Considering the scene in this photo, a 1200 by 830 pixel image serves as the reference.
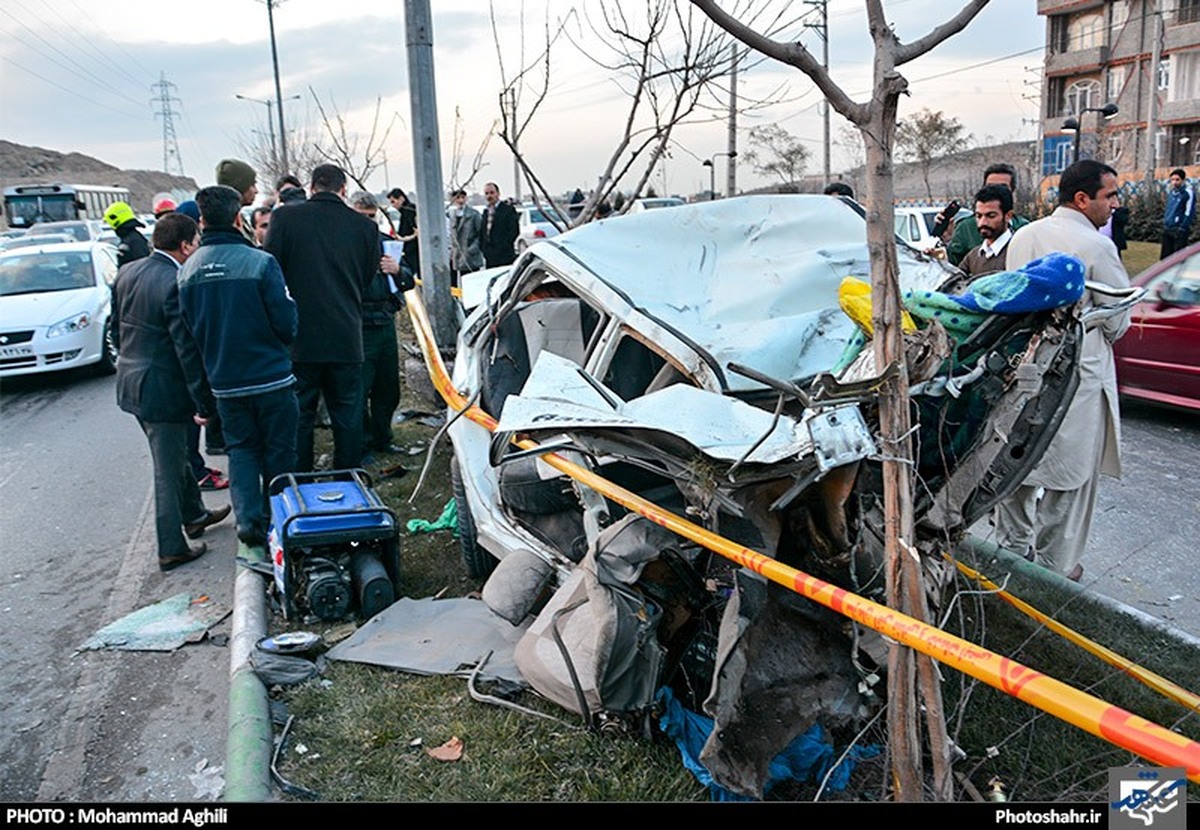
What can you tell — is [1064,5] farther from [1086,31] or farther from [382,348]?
[382,348]

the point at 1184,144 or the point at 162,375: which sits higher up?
the point at 1184,144

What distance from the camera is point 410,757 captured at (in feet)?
11.3

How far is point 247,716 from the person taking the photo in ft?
11.8

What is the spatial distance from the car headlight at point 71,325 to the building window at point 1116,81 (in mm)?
49568

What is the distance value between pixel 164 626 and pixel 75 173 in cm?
9836

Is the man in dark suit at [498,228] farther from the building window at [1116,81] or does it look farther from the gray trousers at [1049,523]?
the building window at [1116,81]

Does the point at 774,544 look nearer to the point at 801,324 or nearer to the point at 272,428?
the point at 801,324

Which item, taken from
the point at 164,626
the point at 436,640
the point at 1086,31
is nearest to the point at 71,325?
the point at 164,626

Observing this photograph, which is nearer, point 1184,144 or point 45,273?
point 45,273

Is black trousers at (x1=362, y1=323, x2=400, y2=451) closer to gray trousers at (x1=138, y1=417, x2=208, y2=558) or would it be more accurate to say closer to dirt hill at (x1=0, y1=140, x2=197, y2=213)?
gray trousers at (x1=138, y1=417, x2=208, y2=558)

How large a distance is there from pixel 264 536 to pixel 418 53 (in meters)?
4.76

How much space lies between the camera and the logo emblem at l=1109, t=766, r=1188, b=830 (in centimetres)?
209

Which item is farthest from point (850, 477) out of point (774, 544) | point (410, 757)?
point (410, 757)

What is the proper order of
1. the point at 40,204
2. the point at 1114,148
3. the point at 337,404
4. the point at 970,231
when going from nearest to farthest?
the point at 337,404 < the point at 970,231 < the point at 40,204 < the point at 1114,148
